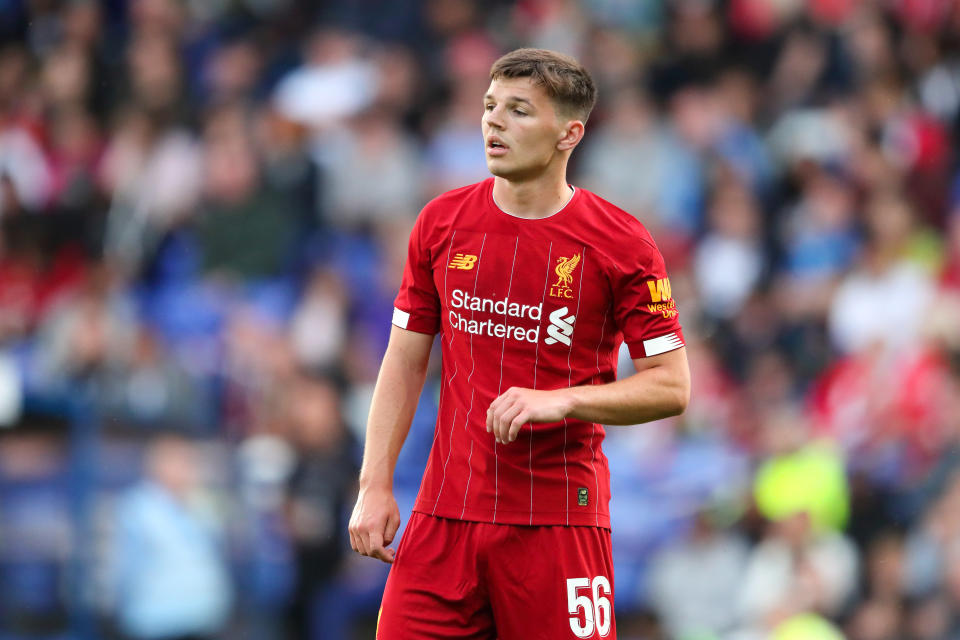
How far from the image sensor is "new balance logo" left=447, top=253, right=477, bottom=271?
4152 mm

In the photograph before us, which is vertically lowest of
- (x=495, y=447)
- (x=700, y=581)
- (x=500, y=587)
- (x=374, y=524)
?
(x=700, y=581)

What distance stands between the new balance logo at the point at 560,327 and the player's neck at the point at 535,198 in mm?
308

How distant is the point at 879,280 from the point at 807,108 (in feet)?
6.22

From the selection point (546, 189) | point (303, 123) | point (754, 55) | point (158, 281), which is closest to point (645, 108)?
point (754, 55)

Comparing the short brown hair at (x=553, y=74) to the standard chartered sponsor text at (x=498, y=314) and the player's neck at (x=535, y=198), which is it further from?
the standard chartered sponsor text at (x=498, y=314)

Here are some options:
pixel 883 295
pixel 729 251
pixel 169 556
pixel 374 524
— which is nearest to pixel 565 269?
pixel 374 524

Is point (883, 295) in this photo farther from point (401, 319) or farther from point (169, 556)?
point (401, 319)

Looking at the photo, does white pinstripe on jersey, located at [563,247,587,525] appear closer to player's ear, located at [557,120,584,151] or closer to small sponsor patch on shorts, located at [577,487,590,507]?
small sponsor patch on shorts, located at [577,487,590,507]

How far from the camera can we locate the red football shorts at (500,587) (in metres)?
4.01

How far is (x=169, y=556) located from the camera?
27.0ft

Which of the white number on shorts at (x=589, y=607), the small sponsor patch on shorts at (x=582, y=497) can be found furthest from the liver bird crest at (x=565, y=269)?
the white number on shorts at (x=589, y=607)

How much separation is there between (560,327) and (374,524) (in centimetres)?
80

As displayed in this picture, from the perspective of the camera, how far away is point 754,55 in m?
11.8

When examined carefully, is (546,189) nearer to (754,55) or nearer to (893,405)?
(893,405)
